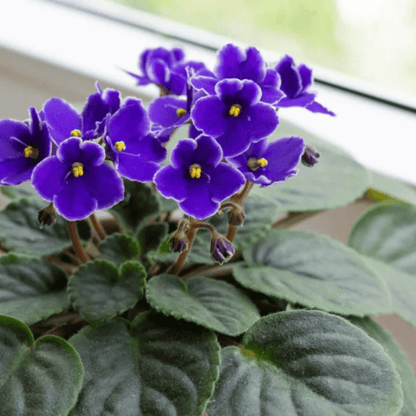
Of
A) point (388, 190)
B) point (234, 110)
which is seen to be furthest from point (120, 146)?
point (388, 190)

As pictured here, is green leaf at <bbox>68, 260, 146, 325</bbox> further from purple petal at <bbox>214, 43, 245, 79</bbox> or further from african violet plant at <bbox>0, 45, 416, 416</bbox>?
purple petal at <bbox>214, 43, 245, 79</bbox>

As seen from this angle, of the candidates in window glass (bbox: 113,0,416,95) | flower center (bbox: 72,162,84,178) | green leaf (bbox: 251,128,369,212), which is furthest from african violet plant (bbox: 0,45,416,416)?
window glass (bbox: 113,0,416,95)

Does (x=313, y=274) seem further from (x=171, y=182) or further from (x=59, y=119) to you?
(x=59, y=119)

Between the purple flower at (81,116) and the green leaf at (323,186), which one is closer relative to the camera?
the purple flower at (81,116)

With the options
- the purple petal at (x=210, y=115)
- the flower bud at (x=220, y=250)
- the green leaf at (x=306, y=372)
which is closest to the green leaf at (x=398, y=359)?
the green leaf at (x=306, y=372)

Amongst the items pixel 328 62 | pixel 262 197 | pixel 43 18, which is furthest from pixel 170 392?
pixel 43 18

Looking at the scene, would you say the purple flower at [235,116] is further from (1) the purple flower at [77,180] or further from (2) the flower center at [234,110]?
(1) the purple flower at [77,180]
